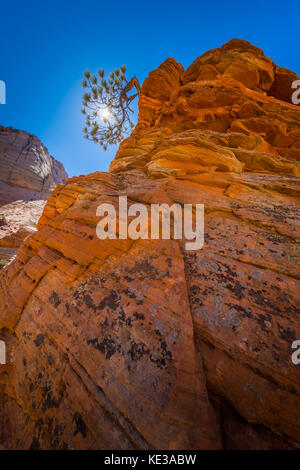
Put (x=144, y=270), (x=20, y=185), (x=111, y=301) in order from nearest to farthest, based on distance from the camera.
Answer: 1. (x=111, y=301)
2. (x=144, y=270)
3. (x=20, y=185)

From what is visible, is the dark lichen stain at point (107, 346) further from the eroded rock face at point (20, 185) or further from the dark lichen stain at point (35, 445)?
the eroded rock face at point (20, 185)

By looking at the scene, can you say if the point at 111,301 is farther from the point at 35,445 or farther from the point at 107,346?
the point at 35,445

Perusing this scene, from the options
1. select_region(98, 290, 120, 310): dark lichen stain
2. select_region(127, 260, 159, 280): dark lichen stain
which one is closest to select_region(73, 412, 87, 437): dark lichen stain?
select_region(98, 290, 120, 310): dark lichen stain

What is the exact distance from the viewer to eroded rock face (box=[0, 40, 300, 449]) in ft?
6.86

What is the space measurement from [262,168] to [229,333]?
818cm

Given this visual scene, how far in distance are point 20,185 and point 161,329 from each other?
119ft

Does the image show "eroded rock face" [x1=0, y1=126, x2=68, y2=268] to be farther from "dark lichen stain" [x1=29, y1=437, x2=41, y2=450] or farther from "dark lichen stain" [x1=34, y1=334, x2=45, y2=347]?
"dark lichen stain" [x1=29, y1=437, x2=41, y2=450]

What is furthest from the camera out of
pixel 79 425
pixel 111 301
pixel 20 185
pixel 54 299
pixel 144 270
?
pixel 20 185

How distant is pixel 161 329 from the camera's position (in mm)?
2645

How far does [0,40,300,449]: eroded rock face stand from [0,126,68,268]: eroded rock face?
533 inches

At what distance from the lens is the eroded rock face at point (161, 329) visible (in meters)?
2.09

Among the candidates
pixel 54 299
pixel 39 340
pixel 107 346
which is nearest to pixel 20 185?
pixel 54 299

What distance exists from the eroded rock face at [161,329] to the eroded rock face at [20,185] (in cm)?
1353

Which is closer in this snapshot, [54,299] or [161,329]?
[161,329]
